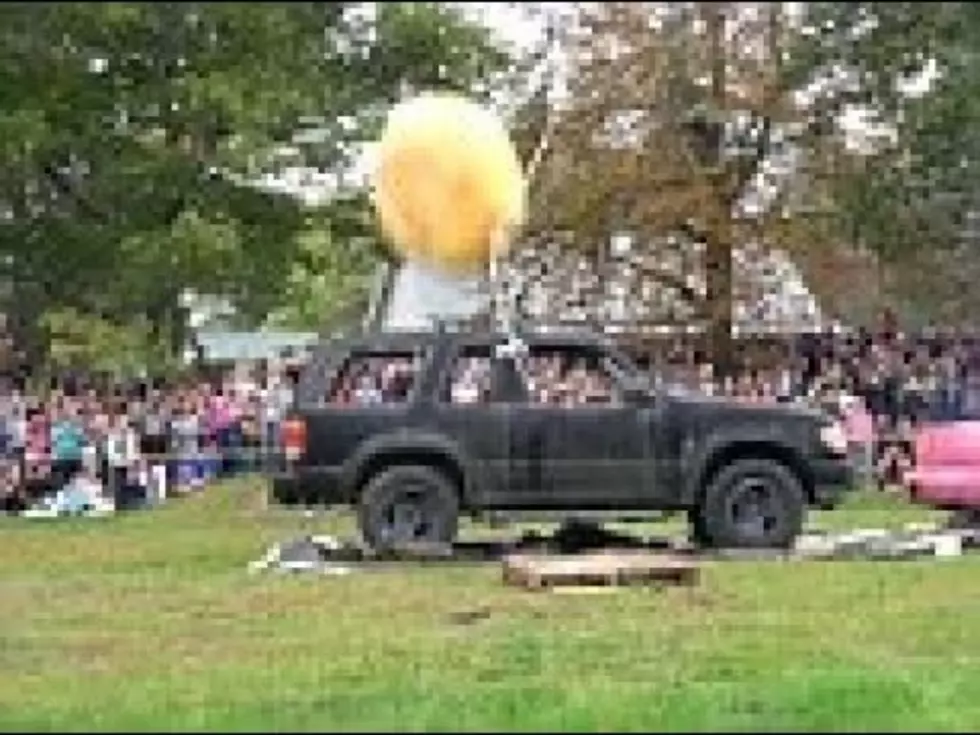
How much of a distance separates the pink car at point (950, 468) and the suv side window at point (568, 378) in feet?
9.63

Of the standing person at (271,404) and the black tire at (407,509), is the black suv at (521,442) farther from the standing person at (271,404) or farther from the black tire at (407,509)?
the standing person at (271,404)

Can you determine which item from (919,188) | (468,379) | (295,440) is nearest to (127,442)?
(295,440)

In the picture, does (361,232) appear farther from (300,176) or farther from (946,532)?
(946,532)

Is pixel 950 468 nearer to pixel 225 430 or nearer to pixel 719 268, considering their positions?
pixel 225 430

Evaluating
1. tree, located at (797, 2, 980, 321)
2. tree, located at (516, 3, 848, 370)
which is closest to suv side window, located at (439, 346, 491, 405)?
tree, located at (797, 2, 980, 321)

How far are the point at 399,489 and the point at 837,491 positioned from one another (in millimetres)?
3398

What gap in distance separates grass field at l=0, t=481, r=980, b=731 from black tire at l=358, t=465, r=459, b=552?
101cm

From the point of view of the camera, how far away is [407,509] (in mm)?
19750

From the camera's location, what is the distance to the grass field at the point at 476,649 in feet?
33.7

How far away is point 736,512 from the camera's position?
20031mm

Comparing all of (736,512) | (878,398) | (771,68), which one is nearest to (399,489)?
(736,512)

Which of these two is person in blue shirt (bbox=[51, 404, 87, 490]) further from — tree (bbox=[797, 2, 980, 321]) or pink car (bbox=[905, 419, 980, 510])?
pink car (bbox=[905, 419, 980, 510])

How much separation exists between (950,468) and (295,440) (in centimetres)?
533

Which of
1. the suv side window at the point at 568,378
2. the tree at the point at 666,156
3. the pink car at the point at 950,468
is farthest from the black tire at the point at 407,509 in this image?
the tree at the point at 666,156
